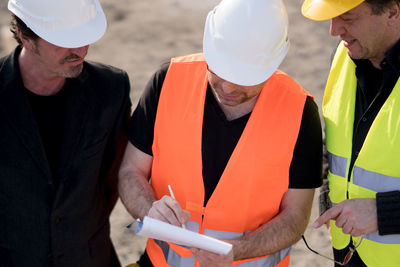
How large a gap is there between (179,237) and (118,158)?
3.48ft

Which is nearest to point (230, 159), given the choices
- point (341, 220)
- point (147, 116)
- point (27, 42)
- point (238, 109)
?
point (238, 109)

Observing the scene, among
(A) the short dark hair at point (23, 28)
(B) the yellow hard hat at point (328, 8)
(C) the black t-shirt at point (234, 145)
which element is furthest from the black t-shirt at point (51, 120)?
(B) the yellow hard hat at point (328, 8)

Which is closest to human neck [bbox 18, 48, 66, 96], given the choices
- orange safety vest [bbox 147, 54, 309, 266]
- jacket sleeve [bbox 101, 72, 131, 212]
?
jacket sleeve [bbox 101, 72, 131, 212]

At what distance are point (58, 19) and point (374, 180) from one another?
180 cm

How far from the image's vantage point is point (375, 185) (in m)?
2.84

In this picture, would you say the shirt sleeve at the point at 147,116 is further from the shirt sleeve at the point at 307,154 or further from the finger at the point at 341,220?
the finger at the point at 341,220

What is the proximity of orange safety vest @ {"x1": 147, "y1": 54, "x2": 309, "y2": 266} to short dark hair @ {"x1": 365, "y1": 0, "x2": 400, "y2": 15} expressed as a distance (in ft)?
1.77

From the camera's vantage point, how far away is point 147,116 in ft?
9.96

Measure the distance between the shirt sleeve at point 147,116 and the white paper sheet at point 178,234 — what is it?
723 millimetres

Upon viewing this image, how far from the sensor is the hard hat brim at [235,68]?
8.98 feet

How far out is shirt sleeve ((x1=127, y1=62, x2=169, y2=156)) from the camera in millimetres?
3033

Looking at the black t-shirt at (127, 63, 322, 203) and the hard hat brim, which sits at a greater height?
the hard hat brim

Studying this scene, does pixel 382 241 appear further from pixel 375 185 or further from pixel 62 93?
pixel 62 93

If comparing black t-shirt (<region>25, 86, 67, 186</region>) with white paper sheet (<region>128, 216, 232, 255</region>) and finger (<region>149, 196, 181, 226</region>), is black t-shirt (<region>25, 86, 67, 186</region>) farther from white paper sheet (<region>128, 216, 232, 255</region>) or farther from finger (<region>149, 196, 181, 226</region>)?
A: white paper sheet (<region>128, 216, 232, 255</region>)
